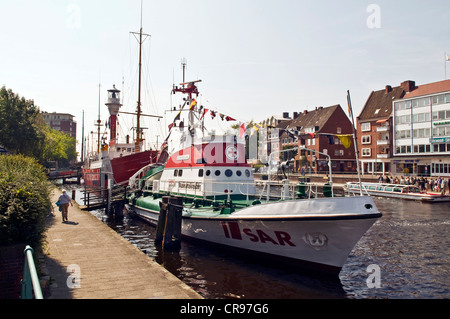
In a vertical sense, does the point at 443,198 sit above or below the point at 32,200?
below

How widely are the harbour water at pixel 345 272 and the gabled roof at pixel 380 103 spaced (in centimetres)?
4752

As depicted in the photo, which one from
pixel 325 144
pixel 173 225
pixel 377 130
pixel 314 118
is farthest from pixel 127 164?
pixel 314 118

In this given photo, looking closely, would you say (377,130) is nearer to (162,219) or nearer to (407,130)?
(407,130)

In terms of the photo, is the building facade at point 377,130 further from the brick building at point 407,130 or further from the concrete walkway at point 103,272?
the concrete walkway at point 103,272

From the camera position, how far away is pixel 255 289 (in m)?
11.5

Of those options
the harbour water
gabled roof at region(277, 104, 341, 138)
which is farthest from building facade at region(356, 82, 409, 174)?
the harbour water

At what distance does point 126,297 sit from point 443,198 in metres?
37.1

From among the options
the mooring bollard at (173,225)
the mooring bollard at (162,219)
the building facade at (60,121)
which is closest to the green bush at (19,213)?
the mooring bollard at (173,225)

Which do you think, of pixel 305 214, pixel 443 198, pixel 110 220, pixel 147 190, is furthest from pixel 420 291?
pixel 443 198

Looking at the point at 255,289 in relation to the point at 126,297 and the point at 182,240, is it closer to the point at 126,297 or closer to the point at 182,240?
the point at 126,297

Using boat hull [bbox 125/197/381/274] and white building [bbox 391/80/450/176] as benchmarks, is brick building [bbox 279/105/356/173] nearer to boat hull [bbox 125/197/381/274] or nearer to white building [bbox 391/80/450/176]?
white building [bbox 391/80/450/176]

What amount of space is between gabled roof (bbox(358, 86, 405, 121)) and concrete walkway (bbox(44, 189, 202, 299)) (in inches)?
2380

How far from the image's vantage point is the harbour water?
11297 mm

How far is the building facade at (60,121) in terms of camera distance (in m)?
136
